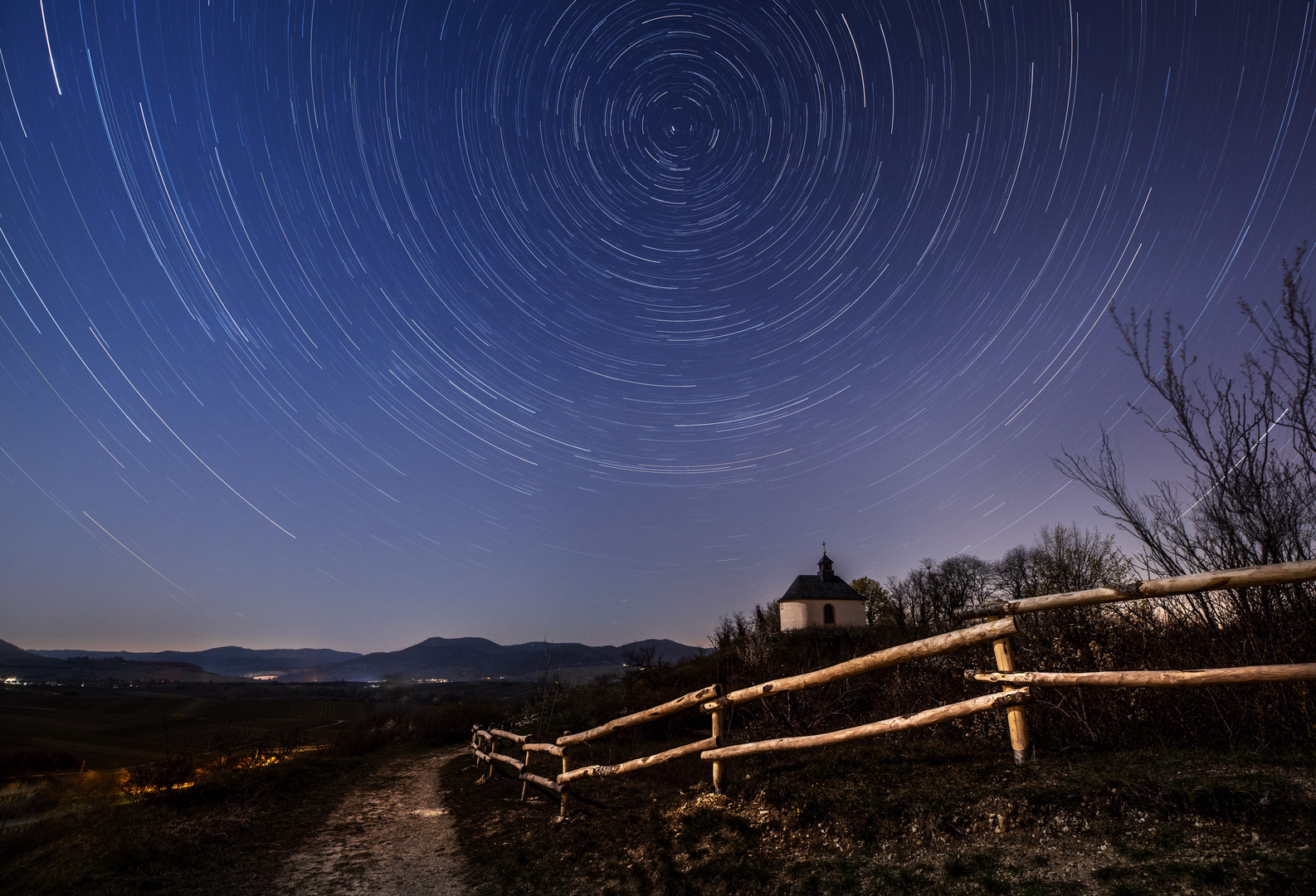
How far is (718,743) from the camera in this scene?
757 centimetres

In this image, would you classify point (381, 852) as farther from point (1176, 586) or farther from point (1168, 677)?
point (1176, 586)

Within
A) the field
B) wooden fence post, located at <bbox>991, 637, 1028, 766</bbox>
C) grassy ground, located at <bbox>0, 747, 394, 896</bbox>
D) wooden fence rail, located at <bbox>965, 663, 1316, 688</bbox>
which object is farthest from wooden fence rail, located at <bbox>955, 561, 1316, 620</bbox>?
the field

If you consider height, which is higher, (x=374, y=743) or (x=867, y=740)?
(x=867, y=740)

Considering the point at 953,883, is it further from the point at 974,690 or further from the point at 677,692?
the point at 677,692

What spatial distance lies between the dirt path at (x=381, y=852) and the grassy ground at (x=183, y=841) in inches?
18.5

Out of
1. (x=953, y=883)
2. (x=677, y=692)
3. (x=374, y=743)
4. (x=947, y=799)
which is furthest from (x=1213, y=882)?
(x=374, y=743)

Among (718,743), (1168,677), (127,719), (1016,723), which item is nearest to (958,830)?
(1016,723)

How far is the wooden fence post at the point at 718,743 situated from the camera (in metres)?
7.35

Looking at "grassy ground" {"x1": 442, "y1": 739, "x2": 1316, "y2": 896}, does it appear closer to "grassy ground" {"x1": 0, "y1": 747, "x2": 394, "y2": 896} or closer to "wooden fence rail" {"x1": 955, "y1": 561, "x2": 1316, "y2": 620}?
"wooden fence rail" {"x1": 955, "y1": 561, "x2": 1316, "y2": 620}

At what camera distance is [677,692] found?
33156 mm

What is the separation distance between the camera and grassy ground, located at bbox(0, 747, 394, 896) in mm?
8547

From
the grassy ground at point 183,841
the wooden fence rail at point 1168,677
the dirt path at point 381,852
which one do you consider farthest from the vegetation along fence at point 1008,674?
the grassy ground at point 183,841

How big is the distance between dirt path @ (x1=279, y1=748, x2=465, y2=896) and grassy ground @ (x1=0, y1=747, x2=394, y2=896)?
469 mm

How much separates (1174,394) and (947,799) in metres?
7.23
